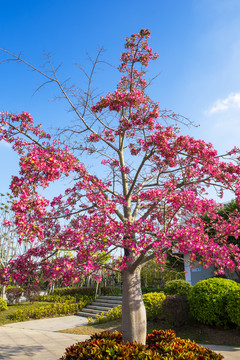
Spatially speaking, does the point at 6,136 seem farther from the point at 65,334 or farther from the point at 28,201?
the point at 65,334

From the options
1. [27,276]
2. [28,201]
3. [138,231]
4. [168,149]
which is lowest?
[27,276]

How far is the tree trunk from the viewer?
19.0 feet

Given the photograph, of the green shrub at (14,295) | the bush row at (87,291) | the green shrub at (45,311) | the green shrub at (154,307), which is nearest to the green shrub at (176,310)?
the green shrub at (154,307)

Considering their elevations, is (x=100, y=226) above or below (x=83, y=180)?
below

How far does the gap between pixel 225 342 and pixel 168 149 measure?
6.25 meters

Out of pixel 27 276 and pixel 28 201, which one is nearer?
pixel 28 201

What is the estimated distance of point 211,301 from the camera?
9180 millimetres

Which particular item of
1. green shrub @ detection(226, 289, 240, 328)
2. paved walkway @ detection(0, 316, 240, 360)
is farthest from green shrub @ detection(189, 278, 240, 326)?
paved walkway @ detection(0, 316, 240, 360)

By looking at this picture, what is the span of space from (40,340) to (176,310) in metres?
4.60

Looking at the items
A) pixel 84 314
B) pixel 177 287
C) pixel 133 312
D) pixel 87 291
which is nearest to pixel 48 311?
pixel 84 314

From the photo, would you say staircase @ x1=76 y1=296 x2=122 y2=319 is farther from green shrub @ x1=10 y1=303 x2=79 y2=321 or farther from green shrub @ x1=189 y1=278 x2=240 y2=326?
green shrub @ x1=189 y1=278 x2=240 y2=326

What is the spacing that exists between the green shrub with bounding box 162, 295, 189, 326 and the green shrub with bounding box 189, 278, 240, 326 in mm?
285

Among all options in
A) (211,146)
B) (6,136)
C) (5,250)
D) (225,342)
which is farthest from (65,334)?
(5,250)

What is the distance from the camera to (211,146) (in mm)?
6035
